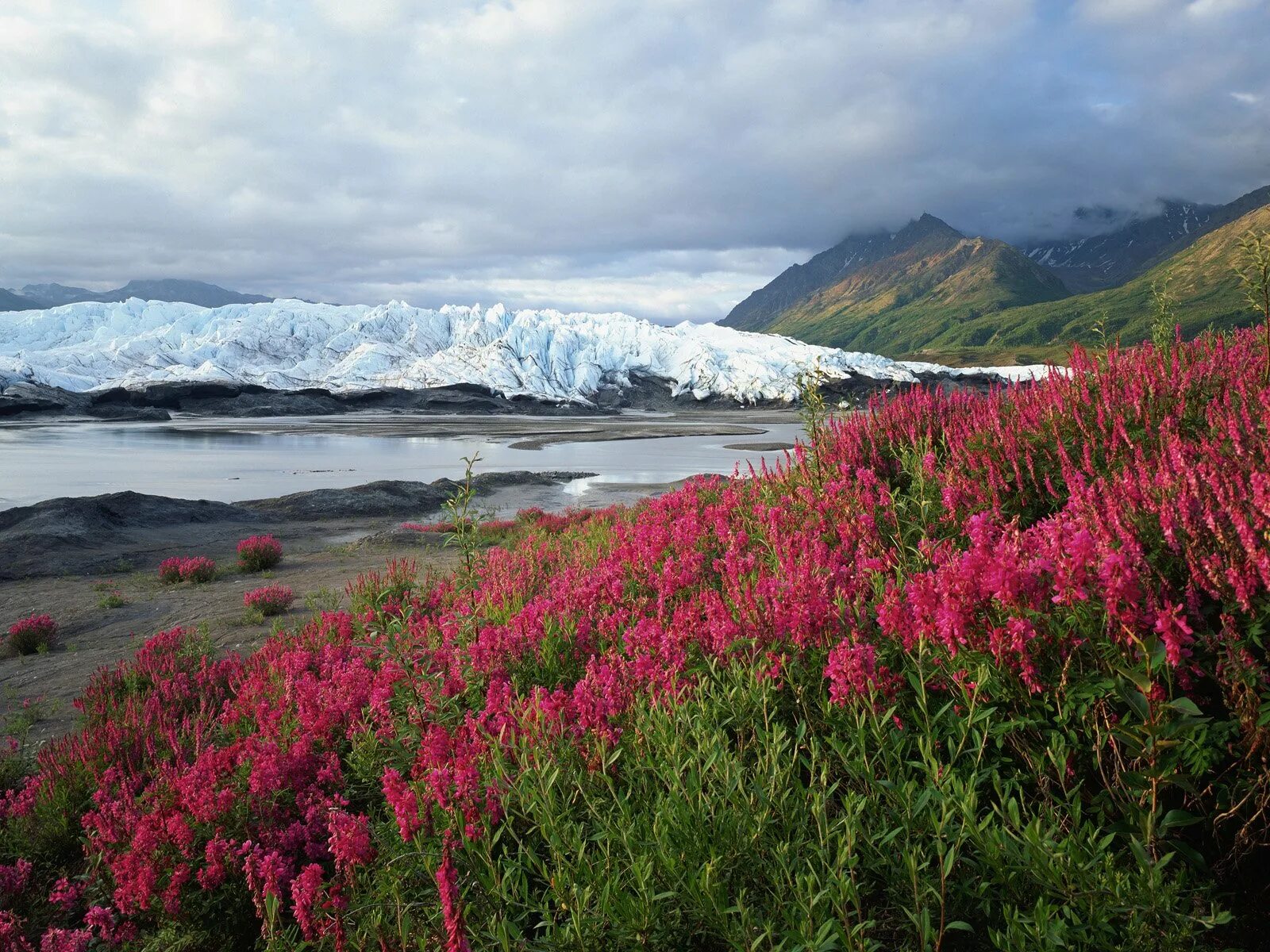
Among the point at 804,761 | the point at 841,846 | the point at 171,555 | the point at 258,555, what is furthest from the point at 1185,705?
the point at 171,555

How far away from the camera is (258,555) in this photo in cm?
1438

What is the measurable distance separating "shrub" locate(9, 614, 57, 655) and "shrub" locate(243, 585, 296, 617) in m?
2.32

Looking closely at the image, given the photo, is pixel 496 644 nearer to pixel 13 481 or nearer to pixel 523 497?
pixel 523 497

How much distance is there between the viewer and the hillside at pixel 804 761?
2197mm

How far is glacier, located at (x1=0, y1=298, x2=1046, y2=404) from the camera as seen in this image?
117875mm

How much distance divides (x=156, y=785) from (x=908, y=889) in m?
4.27

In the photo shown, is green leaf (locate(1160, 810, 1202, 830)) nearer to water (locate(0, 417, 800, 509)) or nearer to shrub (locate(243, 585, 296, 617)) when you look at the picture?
shrub (locate(243, 585, 296, 617))

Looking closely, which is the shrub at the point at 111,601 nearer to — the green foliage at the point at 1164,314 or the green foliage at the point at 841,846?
the green foliage at the point at 841,846

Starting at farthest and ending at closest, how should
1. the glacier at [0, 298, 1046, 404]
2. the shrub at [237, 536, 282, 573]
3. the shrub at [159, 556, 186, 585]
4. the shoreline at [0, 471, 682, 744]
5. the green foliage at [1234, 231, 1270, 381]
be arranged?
the glacier at [0, 298, 1046, 404]
the shrub at [237, 536, 282, 573]
the shrub at [159, 556, 186, 585]
the shoreline at [0, 471, 682, 744]
the green foliage at [1234, 231, 1270, 381]

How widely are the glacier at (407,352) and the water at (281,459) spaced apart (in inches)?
2141

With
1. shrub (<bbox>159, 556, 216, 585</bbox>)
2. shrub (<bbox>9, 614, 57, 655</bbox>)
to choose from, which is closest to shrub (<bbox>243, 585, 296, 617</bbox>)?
shrub (<bbox>9, 614, 57, 655</bbox>)

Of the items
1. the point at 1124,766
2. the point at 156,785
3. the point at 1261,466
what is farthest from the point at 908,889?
the point at 156,785

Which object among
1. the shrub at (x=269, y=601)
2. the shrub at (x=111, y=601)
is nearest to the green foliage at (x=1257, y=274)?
the shrub at (x=269, y=601)

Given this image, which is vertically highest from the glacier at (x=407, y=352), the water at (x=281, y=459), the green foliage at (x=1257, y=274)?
the glacier at (x=407, y=352)
